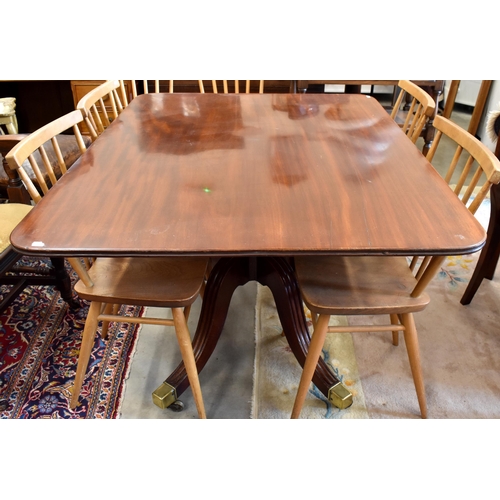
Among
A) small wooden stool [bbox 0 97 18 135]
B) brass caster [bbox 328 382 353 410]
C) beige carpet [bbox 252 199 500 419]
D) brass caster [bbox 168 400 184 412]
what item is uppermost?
small wooden stool [bbox 0 97 18 135]

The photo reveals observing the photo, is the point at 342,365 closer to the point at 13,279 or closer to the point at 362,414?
the point at 362,414

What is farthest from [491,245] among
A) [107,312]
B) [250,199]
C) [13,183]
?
[13,183]

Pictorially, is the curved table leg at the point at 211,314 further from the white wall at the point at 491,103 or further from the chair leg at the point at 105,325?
the white wall at the point at 491,103

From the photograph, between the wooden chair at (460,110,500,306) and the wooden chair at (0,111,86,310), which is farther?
the wooden chair at (460,110,500,306)

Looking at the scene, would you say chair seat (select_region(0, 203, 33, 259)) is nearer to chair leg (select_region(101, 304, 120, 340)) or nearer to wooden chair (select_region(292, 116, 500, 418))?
chair leg (select_region(101, 304, 120, 340))

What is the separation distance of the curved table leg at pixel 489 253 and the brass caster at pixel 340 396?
820mm

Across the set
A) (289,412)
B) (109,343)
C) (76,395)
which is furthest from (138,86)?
(289,412)

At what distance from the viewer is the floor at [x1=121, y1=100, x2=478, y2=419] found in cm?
148

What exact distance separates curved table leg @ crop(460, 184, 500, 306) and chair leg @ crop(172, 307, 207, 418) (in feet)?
4.18

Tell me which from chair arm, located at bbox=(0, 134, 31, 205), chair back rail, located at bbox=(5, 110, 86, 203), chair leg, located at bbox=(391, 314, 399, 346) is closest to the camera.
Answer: chair back rail, located at bbox=(5, 110, 86, 203)

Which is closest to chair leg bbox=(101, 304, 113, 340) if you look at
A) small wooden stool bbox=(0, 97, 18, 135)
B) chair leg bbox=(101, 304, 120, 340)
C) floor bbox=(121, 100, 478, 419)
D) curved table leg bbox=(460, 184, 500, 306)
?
chair leg bbox=(101, 304, 120, 340)

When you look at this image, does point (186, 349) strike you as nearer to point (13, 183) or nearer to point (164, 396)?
point (164, 396)

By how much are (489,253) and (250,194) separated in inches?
52.0

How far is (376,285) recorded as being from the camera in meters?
1.30
